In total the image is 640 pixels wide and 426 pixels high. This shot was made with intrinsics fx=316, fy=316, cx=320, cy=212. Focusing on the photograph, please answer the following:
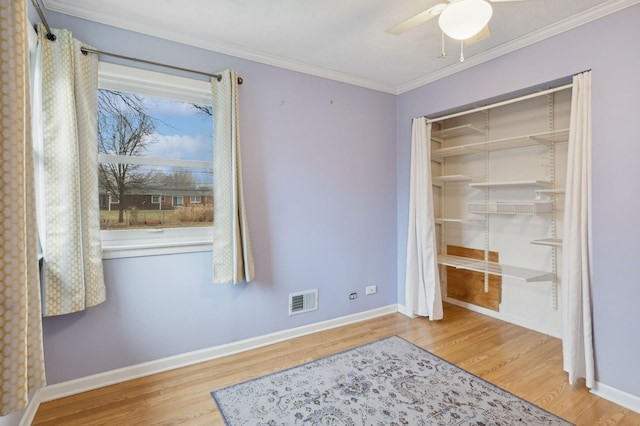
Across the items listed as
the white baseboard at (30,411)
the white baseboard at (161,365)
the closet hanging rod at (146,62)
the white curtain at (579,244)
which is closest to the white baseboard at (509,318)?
the white curtain at (579,244)

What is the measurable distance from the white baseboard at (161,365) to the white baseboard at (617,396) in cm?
193

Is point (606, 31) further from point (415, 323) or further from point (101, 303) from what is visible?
point (101, 303)

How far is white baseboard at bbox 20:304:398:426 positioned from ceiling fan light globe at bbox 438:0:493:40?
262 centimetres

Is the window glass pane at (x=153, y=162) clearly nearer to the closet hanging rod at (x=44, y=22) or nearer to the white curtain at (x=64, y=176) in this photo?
the white curtain at (x=64, y=176)

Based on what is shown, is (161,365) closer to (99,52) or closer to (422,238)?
(99,52)

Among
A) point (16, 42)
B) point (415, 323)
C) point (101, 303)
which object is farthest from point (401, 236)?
point (16, 42)

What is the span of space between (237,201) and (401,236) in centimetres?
197

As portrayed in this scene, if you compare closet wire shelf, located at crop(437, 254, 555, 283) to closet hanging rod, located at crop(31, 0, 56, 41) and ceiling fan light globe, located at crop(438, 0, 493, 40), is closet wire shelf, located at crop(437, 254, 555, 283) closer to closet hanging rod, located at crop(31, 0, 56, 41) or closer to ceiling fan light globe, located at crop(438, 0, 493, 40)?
ceiling fan light globe, located at crop(438, 0, 493, 40)

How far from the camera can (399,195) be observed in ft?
11.9

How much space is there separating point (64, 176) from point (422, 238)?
3.03 m

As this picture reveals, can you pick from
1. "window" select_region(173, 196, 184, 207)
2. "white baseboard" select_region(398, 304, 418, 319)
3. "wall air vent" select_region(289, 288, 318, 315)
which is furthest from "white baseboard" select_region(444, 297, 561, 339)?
"window" select_region(173, 196, 184, 207)

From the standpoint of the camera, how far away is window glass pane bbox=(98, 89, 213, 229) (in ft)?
7.62

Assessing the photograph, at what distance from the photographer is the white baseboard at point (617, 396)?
1.95 metres

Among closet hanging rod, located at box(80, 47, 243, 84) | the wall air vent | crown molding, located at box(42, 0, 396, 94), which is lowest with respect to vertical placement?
the wall air vent
